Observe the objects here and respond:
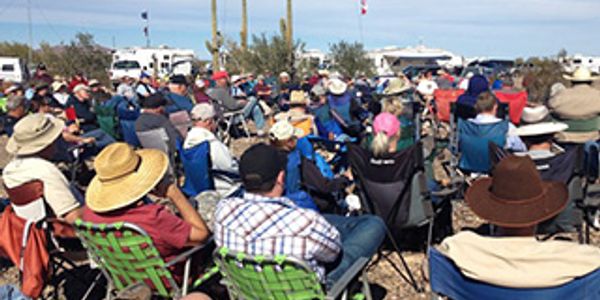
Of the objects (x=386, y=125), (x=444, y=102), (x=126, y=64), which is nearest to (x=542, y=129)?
(x=386, y=125)

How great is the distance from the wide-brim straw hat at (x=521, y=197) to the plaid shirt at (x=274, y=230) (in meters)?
0.78

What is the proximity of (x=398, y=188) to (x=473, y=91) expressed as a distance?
3.39 metres

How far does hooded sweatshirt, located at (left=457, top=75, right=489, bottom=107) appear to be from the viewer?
6.95 m

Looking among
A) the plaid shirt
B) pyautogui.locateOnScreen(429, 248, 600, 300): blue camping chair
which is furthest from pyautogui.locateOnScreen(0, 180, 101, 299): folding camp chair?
pyautogui.locateOnScreen(429, 248, 600, 300): blue camping chair

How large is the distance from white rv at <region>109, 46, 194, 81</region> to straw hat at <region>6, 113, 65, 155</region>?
22315mm

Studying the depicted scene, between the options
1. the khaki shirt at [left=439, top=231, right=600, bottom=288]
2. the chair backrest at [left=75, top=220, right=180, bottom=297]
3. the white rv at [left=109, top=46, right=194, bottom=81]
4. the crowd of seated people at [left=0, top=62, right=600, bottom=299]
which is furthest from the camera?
the white rv at [left=109, top=46, right=194, bottom=81]

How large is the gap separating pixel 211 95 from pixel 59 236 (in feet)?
24.7

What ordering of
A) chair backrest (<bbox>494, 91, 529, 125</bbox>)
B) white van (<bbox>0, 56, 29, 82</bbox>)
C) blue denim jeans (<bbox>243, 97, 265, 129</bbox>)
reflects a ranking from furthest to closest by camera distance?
1. white van (<bbox>0, 56, 29, 82</bbox>)
2. blue denim jeans (<bbox>243, 97, 265, 129</bbox>)
3. chair backrest (<bbox>494, 91, 529, 125</bbox>)

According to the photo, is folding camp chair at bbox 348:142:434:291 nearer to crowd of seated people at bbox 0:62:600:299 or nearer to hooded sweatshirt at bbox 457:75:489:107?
crowd of seated people at bbox 0:62:600:299

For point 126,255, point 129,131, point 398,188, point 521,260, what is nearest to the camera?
point 521,260

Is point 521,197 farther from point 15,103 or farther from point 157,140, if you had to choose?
point 15,103

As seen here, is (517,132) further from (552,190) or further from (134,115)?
(134,115)

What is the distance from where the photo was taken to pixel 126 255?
3.03 m

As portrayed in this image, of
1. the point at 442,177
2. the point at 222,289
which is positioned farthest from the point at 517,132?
the point at 222,289
